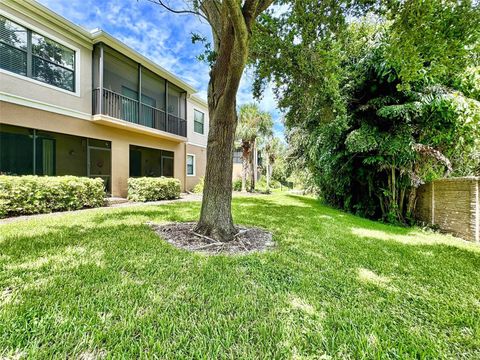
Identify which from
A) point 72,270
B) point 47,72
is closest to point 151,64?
point 47,72

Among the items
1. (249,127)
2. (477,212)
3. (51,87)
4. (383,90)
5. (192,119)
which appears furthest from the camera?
(249,127)

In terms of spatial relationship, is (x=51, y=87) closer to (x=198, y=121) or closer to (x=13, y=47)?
(x=13, y=47)

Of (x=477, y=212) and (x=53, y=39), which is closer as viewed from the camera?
(x=477, y=212)

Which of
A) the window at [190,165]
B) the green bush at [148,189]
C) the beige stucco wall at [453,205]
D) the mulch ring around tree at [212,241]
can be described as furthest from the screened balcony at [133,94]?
the beige stucco wall at [453,205]

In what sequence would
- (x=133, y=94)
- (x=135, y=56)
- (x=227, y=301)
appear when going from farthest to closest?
(x=133, y=94)
(x=135, y=56)
(x=227, y=301)

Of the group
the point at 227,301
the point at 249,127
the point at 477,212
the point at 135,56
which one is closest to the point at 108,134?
the point at 135,56

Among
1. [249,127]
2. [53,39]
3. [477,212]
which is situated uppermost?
[53,39]

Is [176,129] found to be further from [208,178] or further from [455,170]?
[455,170]

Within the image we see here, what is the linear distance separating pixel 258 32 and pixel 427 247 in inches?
250

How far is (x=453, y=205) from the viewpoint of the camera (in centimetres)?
691

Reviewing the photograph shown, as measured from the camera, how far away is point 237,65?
13.2 feet

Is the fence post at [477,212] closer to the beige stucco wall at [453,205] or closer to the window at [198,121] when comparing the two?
the beige stucco wall at [453,205]

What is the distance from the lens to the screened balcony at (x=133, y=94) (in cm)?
941

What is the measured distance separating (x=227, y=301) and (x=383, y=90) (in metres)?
8.60
